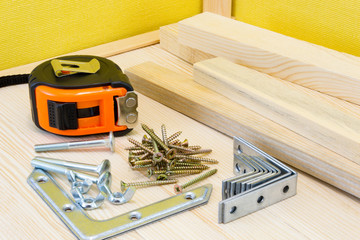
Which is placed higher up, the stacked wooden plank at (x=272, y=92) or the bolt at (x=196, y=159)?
the stacked wooden plank at (x=272, y=92)

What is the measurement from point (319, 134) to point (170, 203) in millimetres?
325

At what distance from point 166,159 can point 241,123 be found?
20cm

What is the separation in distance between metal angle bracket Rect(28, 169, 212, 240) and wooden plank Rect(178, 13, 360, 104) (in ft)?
1.36

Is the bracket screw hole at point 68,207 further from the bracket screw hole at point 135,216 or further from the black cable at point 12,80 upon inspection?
the black cable at point 12,80

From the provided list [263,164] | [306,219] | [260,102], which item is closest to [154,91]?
[260,102]

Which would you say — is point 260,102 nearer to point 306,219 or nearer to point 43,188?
point 306,219

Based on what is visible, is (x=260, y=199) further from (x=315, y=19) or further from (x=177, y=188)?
(x=315, y=19)

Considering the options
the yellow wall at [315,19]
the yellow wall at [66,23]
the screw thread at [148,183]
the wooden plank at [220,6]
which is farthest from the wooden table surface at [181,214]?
the wooden plank at [220,6]

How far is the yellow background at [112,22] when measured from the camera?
1.44 meters

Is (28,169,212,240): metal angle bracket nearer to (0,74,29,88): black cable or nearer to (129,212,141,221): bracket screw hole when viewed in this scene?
(129,212,141,221): bracket screw hole

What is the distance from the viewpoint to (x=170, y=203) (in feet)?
3.01

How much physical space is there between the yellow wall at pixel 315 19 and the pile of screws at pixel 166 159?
2.17ft

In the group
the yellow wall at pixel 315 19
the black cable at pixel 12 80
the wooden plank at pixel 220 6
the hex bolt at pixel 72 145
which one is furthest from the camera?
the wooden plank at pixel 220 6

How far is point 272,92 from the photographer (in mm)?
1125
